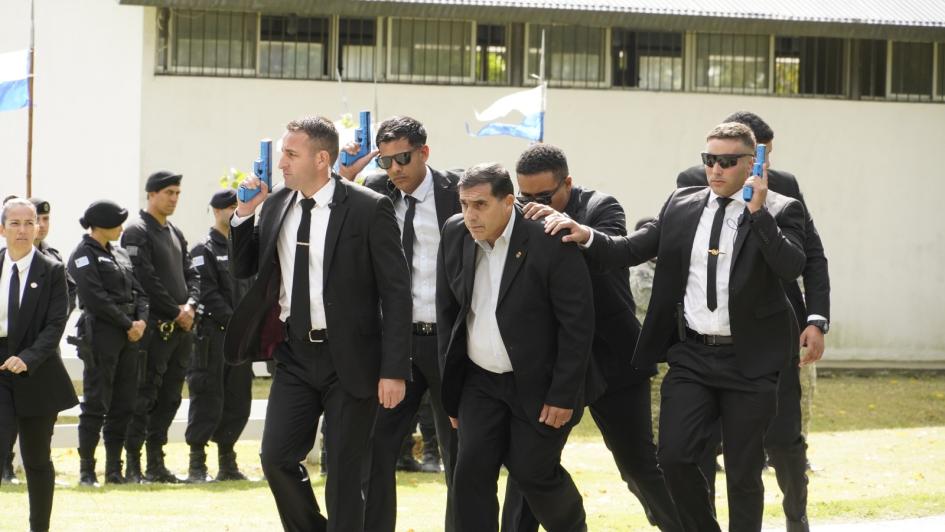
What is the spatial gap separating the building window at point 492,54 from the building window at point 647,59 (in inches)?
70.7

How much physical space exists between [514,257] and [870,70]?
18995 mm

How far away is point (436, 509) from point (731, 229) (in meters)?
4.27

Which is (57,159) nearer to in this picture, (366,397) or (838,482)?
(838,482)

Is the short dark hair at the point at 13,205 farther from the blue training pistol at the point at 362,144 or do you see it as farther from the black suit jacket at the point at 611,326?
the black suit jacket at the point at 611,326

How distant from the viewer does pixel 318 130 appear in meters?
7.23

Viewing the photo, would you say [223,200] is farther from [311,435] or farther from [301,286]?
[311,435]

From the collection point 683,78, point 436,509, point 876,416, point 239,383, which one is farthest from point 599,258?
point 683,78

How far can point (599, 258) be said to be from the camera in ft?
24.2

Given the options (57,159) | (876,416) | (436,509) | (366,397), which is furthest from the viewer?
(57,159)

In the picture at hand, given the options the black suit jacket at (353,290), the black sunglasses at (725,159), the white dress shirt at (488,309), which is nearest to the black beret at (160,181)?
the black suit jacket at (353,290)

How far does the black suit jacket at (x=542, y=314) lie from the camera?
7.15 m

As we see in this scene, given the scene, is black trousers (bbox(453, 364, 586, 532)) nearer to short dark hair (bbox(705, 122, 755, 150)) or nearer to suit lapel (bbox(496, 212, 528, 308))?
suit lapel (bbox(496, 212, 528, 308))

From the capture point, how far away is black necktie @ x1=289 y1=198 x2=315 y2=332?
282 inches

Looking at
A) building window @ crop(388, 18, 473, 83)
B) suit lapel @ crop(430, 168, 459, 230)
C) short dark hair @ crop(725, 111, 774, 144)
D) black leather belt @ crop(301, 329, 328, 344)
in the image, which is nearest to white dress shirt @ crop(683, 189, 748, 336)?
short dark hair @ crop(725, 111, 774, 144)
